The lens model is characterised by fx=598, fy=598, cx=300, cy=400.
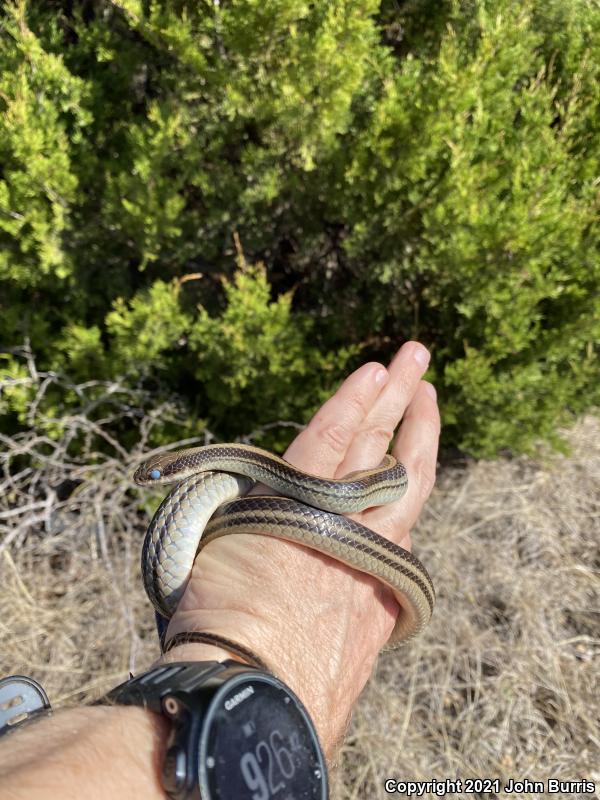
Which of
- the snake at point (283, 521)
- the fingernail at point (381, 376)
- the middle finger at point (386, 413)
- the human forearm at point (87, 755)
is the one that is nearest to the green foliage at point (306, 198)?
the middle finger at point (386, 413)

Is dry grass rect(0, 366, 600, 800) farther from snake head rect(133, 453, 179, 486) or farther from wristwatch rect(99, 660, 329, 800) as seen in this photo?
wristwatch rect(99, 660, 329, 800)

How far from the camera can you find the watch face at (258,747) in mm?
1364

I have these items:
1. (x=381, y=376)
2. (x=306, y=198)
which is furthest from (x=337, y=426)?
(x=306, y=198)

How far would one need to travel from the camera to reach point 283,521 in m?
2.17

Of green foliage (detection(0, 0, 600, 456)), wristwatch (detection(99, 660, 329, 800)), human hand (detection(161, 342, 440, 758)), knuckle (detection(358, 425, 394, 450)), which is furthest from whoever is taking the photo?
green foliage (detection(0, 0, 600, 456))

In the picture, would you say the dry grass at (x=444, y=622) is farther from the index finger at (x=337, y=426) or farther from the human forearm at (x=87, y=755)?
the human forearm at (x=87, y=755)

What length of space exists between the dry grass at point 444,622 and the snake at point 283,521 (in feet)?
4.69

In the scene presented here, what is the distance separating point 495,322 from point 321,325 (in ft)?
4.16

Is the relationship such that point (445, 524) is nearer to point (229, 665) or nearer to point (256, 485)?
point (256, 485)

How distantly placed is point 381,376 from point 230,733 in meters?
1.81

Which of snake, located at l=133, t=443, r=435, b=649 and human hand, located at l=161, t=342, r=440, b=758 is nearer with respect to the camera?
human hand, located at l=161, t=342, r=440, b=758

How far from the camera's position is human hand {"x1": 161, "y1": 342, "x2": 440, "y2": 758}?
6.41 feet

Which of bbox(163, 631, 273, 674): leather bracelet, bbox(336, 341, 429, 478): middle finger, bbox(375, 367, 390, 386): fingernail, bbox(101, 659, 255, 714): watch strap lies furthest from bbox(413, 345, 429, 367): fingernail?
bbox(101, 659, 255, 714): watch strap

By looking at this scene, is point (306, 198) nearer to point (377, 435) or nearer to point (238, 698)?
point (377, 435)
